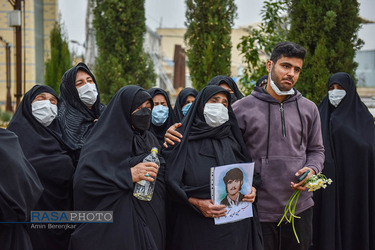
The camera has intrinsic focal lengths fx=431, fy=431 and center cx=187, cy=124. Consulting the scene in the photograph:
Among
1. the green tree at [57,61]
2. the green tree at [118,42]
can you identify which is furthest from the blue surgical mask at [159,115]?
the green tree at [57,61]

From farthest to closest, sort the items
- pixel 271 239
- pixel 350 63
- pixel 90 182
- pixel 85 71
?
pixel 350 63, pixel 85 71, pixel 271 239, pixel 90 182

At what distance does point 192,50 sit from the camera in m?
8.27

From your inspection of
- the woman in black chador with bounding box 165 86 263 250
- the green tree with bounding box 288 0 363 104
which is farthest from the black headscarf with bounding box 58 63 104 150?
the green tree with bounding box 288 0 363 104

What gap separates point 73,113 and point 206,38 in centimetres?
464

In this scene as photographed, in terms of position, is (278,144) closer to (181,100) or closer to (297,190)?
(297,190)

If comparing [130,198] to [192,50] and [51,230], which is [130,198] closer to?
[51,230]

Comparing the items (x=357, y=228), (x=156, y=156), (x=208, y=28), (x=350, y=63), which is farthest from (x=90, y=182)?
(x=208, y=28)

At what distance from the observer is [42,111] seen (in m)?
3.65

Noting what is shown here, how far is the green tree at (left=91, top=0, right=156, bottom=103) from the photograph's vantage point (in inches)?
332

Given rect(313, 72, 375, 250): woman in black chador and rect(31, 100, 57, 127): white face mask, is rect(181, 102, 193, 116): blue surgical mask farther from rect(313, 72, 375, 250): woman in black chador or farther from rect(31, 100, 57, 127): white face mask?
rect(31, 100, 57, 127): white face mask

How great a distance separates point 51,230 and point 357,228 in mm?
2969

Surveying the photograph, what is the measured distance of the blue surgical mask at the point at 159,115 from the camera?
4.62 m

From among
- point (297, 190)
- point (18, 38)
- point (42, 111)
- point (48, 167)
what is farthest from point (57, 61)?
point (297, 190)

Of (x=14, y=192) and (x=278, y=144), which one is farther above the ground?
(x=278, y=144)
